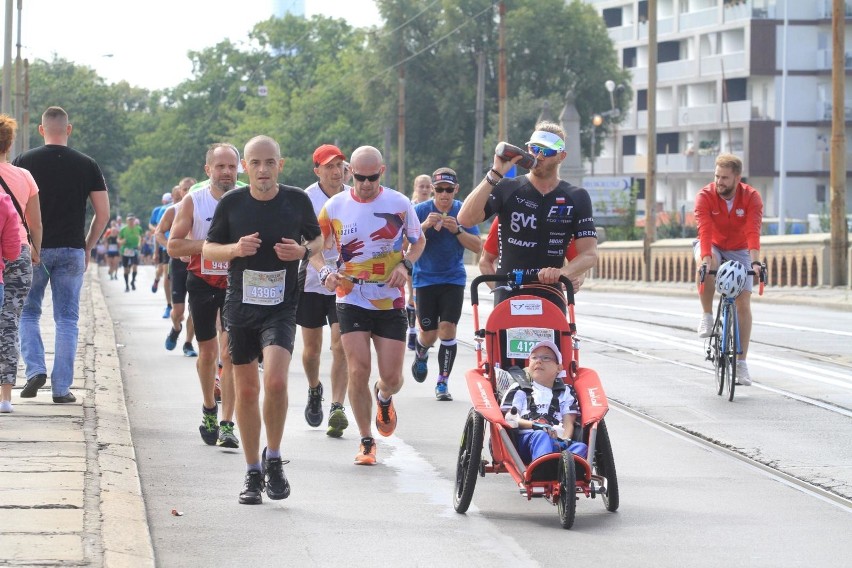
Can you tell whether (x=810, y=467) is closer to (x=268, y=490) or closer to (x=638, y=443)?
(x=638, y=443)

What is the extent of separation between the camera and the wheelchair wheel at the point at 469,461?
26.2ft

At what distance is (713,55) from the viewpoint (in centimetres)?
9088

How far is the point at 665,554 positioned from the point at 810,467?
2727mm

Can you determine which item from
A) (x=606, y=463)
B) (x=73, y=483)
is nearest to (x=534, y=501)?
(x=606, y=463)

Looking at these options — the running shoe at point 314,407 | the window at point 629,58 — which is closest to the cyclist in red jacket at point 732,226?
the running shoe at point 314,407

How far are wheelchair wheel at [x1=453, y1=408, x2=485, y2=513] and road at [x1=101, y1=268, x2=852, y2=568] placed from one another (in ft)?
0.29

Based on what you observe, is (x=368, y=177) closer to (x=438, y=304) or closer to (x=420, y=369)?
(x=438, y=304)

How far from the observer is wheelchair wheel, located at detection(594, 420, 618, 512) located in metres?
8.02

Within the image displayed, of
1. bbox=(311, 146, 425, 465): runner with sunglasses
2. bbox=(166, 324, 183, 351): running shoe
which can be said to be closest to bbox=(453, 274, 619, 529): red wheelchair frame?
bbox=(311, 146, 425, 465): runner with sunglasses

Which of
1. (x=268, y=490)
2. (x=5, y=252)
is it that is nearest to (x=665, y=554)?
(x=268, y=490)

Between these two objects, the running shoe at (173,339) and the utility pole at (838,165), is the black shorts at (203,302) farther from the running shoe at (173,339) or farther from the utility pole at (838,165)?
the utility pole at (838,165)

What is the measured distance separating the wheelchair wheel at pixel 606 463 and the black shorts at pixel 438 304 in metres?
5.86

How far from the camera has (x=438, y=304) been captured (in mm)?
14109

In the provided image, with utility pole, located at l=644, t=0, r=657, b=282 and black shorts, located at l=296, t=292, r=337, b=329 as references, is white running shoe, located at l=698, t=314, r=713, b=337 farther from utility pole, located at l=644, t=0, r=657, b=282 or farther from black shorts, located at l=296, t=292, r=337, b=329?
utility pole, located at l=644, t=0, r=657, b=282
